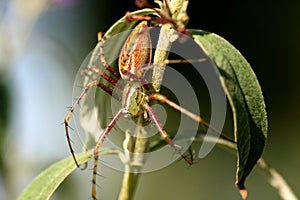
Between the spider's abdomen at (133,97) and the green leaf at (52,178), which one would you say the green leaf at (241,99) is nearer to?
the spider's abdomen at (133,97)

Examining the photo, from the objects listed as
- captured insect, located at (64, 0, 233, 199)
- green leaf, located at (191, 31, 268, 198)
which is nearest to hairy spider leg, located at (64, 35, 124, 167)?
captured insect, located at (64, 0, 233, 199)

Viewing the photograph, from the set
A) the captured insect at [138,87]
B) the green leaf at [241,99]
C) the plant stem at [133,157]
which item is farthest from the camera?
the plant stem at [133,157]

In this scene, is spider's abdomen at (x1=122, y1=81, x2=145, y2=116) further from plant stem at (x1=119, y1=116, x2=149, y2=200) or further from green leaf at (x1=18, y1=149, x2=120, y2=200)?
green leaf at (x1=18, y1=149, x2=120, y2=200)

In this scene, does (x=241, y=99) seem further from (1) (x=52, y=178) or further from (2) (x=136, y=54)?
(1) (x=52, y=178)

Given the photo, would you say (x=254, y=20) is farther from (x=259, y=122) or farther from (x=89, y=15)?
(x=259, y=122)

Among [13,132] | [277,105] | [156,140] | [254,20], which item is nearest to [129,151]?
[156,140]

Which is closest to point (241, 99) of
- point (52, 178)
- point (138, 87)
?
point (138, 87)

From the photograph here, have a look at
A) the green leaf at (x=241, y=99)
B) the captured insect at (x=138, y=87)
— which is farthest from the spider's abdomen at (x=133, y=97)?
the green leaf at (x=241, y=99)

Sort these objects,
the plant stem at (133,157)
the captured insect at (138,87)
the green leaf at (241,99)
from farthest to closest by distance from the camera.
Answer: the plant stem at (133,157), the captured insect at (138,87), the green leaf at (241,99)
